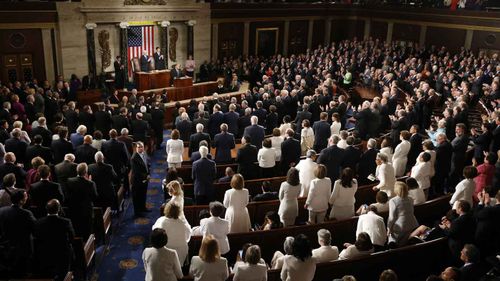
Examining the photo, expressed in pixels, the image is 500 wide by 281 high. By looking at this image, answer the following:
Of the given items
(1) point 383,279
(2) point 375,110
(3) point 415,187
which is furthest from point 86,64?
(1) point 383,279

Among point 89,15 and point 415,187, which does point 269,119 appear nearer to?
point 415,187

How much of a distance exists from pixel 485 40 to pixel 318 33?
9410mm

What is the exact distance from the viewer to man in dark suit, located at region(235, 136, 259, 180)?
353 inches

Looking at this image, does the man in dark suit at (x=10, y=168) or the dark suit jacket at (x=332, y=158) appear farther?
the dark suit jacket at (x=332, y=158)

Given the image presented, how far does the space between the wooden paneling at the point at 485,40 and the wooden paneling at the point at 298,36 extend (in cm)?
907

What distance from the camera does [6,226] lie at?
230 inches

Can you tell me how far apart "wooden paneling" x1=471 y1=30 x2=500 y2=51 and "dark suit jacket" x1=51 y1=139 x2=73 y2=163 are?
1971 cm

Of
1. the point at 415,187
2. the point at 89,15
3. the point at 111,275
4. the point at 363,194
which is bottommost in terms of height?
the point at 111,275

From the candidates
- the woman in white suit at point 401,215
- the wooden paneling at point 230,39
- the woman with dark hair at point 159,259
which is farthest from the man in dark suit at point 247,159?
the wooden paneling at point 230,39

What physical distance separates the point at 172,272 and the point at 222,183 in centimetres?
358

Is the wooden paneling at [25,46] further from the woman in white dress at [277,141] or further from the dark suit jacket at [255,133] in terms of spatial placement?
the woman in white dress at [277,141]

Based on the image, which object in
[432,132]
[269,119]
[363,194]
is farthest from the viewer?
[269,119]

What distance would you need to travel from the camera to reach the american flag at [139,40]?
1925cm

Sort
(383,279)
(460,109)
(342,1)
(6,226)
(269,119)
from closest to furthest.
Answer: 1. (383,279)
2. (6,226)
3. (460,109)
4. (269,119)
5. (342,1)
